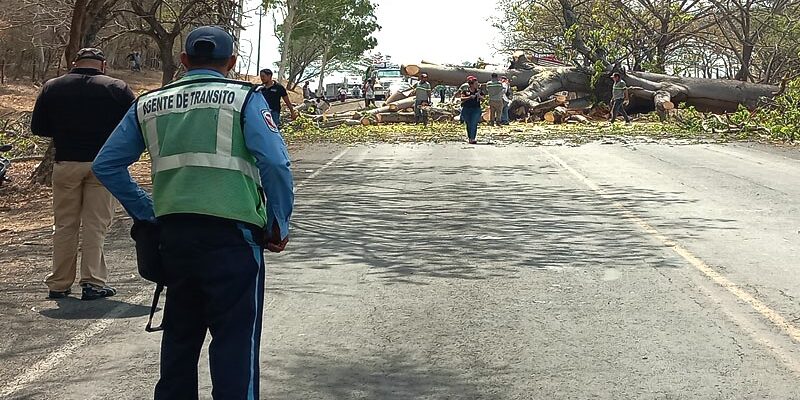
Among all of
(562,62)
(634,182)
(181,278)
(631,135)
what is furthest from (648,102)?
(181,278)

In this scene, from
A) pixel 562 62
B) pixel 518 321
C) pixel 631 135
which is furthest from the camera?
pixel 562 62

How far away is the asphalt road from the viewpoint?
17.2 feet

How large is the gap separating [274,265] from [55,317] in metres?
2.22

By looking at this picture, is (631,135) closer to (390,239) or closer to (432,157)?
(432,157)

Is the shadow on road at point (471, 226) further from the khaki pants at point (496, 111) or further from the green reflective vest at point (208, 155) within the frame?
the khaki pants at point (496, 111)

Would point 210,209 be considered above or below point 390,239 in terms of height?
above

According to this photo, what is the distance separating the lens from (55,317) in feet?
22.1

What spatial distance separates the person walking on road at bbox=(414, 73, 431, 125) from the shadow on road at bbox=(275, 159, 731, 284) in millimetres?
15894

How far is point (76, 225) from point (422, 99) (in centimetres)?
2495

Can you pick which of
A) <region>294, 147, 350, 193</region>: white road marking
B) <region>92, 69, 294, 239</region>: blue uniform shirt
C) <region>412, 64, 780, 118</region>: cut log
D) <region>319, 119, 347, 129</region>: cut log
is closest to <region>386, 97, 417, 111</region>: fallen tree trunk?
<region>412, 64, 780, 118</region>: cut log

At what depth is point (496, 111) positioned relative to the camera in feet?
101

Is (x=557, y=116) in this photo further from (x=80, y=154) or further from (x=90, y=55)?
(x=80, y=154)

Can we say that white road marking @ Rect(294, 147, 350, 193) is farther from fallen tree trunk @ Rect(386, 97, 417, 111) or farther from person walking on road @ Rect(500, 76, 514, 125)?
fallen tree trunk @ Rect(386, 97, 417, 111)

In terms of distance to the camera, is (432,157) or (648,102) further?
(648,102)
